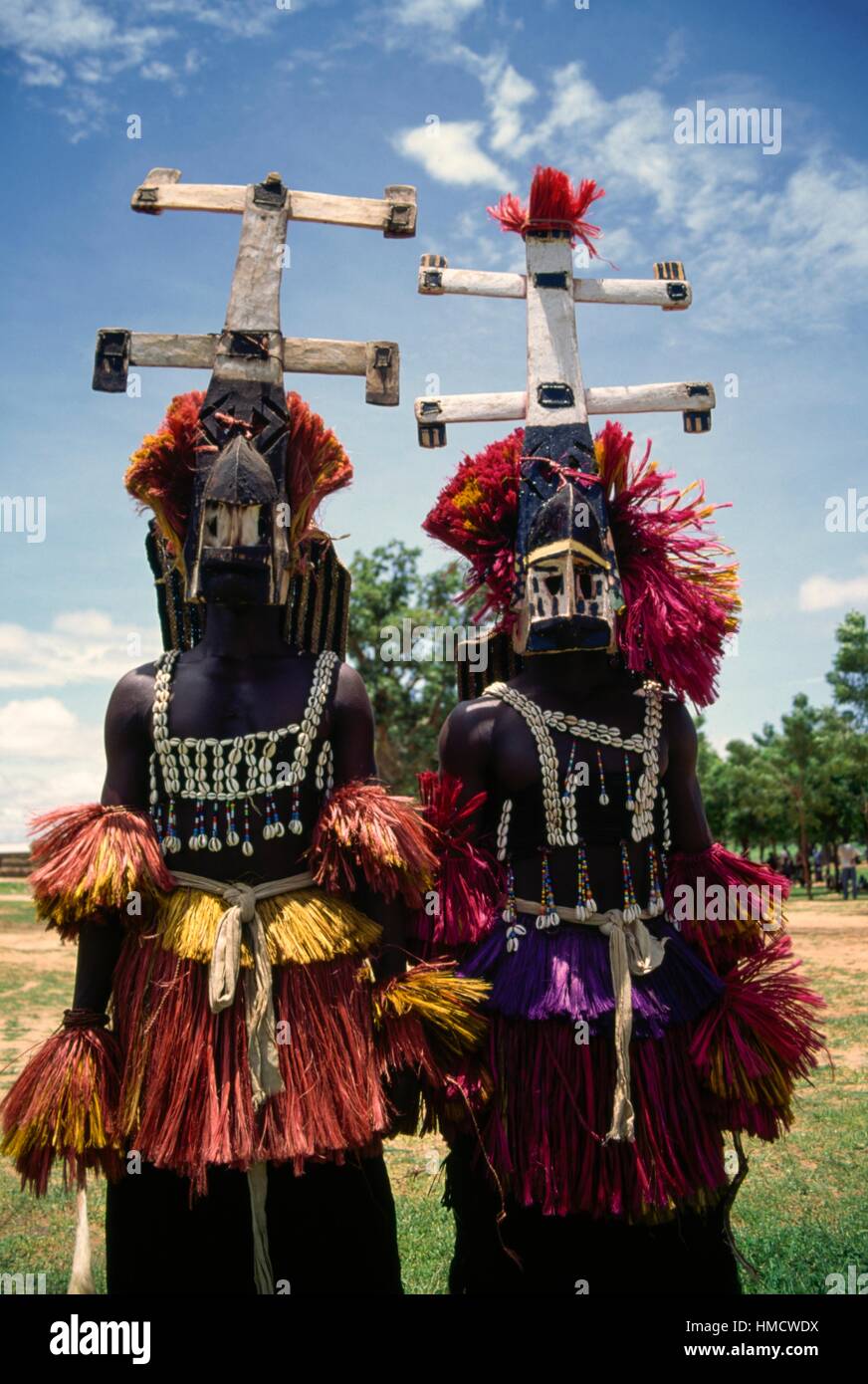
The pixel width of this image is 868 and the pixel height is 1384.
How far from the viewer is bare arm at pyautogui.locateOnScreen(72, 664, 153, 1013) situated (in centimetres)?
272

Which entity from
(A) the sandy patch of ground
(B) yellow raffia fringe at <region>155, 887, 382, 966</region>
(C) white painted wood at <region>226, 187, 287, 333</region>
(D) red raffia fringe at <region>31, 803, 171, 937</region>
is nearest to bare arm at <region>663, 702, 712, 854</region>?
(B) yellow raffia fringe at <region>155, 887, 382, 966</region>

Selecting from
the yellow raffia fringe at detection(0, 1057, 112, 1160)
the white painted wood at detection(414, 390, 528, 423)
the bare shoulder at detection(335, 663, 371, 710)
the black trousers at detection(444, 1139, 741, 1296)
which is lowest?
the black trousers at detection(444, 1139, 741, 1296)

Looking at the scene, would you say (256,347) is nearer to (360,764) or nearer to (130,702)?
(130,702)

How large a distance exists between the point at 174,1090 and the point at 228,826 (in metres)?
0.65

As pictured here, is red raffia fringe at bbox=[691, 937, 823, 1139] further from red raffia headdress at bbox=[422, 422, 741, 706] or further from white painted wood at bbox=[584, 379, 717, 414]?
white painted wood at bbox=[584, 379, 717, 414]

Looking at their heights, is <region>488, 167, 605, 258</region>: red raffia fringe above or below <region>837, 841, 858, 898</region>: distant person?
above

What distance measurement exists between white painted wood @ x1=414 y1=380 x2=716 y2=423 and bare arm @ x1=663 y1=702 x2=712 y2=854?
3.10ft

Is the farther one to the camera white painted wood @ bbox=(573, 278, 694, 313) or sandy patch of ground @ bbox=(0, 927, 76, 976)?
sandy patch of ground @ bbox=(0, 927, 76, 976)

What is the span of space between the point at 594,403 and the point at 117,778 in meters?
1.82

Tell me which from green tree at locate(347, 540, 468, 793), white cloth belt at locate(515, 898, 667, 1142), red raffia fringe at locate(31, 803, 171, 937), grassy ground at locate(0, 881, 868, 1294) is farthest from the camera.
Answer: green tree at locate(347, 540, 468, 793)

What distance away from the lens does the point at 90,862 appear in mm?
2605

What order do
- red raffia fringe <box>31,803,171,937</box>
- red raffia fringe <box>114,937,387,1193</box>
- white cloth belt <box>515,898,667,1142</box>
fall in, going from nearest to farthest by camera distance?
red raffia fringe <box>114,937,387,1193</box>
red raffia fringe <box>31,803,171,937</box>
white cloth belt <box>515,898,667,1142</box>

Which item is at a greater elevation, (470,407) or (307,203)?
(307,203)

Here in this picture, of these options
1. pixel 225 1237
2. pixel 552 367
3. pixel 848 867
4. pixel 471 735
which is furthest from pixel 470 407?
pixel 848 867
